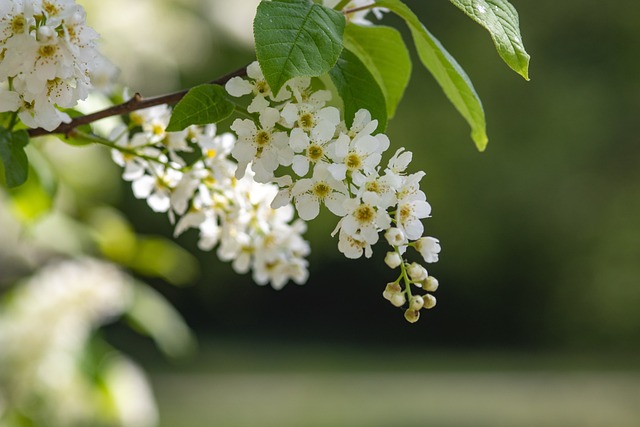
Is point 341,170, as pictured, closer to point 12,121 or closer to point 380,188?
point 380,188

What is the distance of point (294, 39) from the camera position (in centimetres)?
61

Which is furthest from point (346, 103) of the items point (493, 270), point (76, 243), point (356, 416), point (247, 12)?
point (493, 270)

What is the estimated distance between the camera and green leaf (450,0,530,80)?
608 millimetres

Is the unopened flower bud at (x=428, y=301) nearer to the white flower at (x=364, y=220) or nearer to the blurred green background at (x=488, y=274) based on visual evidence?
the white flower at (x=364, y=220)

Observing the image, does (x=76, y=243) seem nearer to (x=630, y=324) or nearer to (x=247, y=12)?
(x=247, y=12)

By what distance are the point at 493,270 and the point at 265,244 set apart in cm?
1249

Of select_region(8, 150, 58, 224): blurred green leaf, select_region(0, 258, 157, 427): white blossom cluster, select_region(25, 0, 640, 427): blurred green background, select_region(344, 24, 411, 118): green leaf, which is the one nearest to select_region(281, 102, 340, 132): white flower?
select_region(344, 24, 411, 118): green leaf

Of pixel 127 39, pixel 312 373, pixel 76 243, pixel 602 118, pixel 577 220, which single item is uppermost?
pixel 127 39

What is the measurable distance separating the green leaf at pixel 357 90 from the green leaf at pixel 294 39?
0.06 metres

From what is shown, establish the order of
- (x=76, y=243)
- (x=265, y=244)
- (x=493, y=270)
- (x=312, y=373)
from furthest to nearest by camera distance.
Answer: (x=493, y=270)
(x=312, y=373)
(x=76, y=243)
(x=265, y=244)

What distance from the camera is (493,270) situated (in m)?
13.1

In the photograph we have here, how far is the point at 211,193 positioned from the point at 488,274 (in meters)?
12.5

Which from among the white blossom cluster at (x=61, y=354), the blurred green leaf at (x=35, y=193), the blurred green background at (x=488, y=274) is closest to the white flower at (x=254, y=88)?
the blurred green leaf at (x=35, y=193)

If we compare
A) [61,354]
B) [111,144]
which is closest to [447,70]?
[111,144]
